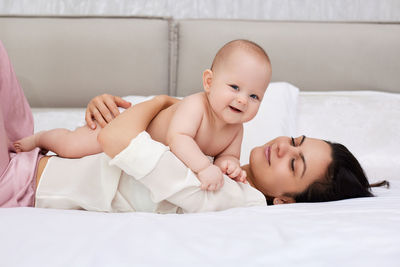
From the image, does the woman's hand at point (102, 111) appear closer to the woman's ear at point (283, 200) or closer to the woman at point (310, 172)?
the woman at point (310, 172)

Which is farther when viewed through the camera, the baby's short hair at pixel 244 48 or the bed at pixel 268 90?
the baby's short hair at pixel 244 48

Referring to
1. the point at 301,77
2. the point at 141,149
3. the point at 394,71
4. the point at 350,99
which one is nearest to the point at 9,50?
the point at 141,149

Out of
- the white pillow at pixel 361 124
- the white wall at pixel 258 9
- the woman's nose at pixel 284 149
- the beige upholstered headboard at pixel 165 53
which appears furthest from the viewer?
the white wall at pixel 258 9

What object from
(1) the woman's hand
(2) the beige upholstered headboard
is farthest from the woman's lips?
(2) the beige upholstered headboard

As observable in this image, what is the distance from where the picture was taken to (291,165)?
1.14 metres

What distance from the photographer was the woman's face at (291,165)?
3.73 ft

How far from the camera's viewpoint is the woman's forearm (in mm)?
947

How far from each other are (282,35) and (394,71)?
0.65 meters

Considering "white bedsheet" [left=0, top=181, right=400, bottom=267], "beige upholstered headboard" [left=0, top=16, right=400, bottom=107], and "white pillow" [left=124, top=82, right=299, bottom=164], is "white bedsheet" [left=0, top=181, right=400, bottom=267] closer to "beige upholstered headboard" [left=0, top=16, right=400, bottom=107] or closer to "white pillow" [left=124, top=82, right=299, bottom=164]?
"white pillow" [left=124, top=82, right=299, bottom=164]

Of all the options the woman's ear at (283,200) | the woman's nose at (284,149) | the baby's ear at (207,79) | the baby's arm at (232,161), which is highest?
the baby's ear at (207,79)

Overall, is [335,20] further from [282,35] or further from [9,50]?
[9,50]

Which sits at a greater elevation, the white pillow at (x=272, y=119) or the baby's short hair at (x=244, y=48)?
the baby's short hair at (x=244, y=48)

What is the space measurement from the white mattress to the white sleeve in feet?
0.24

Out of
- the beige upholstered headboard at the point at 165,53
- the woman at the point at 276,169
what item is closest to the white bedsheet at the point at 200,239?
the woman at the point at 276,169
